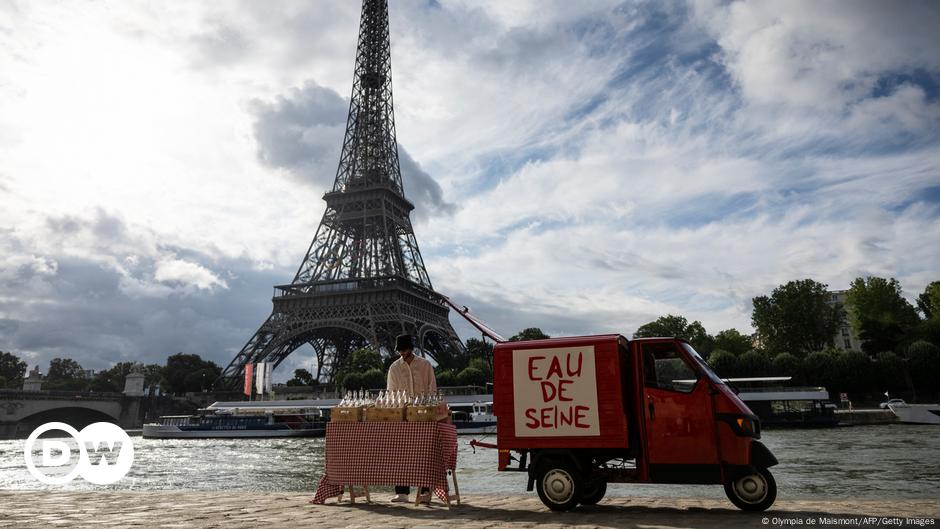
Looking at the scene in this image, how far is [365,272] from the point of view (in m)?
68.9

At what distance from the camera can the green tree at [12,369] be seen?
10654cm

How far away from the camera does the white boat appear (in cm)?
4559

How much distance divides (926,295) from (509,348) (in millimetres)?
95764

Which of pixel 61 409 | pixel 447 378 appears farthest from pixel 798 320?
pixel 61 409

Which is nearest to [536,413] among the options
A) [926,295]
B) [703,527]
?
[703,527]

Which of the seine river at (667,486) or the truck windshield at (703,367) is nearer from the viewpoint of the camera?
the truck windshield at (703,367)

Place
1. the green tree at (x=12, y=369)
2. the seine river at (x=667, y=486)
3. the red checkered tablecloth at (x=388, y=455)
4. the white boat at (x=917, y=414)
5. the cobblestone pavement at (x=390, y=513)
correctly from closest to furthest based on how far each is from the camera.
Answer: the cobblestone pavement at (x=390, y=513)
the red checkered tablecloth at (x=388, y=455)
the seine river at (x=667, y=486)
the white boat at (x=917, y=414)
the green tree at (x=12, y=369)

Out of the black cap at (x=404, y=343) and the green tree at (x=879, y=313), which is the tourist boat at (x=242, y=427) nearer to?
the black cap at (x=404, y=343)

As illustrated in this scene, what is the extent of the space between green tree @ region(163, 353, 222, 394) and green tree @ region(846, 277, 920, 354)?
90.9 meters

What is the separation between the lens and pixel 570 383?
7910 millimetres

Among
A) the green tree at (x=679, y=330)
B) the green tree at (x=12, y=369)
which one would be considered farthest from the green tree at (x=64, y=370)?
the green tree at (x=679, y=330)

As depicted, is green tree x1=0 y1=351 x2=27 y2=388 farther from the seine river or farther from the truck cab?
the truck cab

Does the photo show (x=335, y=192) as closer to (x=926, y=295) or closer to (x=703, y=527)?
(x=703, y=527)

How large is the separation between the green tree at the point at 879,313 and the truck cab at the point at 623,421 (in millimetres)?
76314
